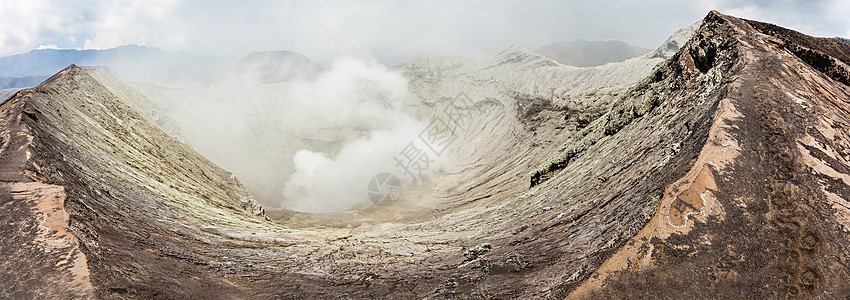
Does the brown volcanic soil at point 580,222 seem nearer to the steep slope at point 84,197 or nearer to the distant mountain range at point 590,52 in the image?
the steep slope at point 84,197

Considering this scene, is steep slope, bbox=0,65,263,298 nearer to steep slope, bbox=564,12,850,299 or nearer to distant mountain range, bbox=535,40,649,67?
steep slope, bbox=564,12,850,299

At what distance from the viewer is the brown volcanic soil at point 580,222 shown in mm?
6281

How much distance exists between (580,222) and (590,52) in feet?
630

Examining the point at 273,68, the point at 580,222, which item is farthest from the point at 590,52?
the point at 580,222

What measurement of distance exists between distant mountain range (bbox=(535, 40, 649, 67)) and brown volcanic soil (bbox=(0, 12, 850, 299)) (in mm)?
165588

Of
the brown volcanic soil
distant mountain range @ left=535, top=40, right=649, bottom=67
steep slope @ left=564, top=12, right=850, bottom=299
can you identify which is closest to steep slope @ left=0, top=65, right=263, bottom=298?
the brown volcanic soil

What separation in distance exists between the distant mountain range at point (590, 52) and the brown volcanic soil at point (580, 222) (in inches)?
6519

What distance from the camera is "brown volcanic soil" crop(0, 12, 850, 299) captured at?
628cm

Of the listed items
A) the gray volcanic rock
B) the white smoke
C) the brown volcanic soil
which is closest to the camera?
the brown volcanic soil

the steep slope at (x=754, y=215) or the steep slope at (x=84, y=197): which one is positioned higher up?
the steep slope at (x=84, y=197)

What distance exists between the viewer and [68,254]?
21.9 feet

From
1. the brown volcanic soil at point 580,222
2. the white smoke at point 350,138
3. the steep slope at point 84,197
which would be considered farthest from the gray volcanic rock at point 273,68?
the brown volcanic soil at point 580,222

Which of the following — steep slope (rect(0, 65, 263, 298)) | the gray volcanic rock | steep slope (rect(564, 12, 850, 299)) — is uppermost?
the gray volcanic rock

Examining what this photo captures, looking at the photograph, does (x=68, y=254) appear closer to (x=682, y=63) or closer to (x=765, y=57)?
(x=765, y=57)
